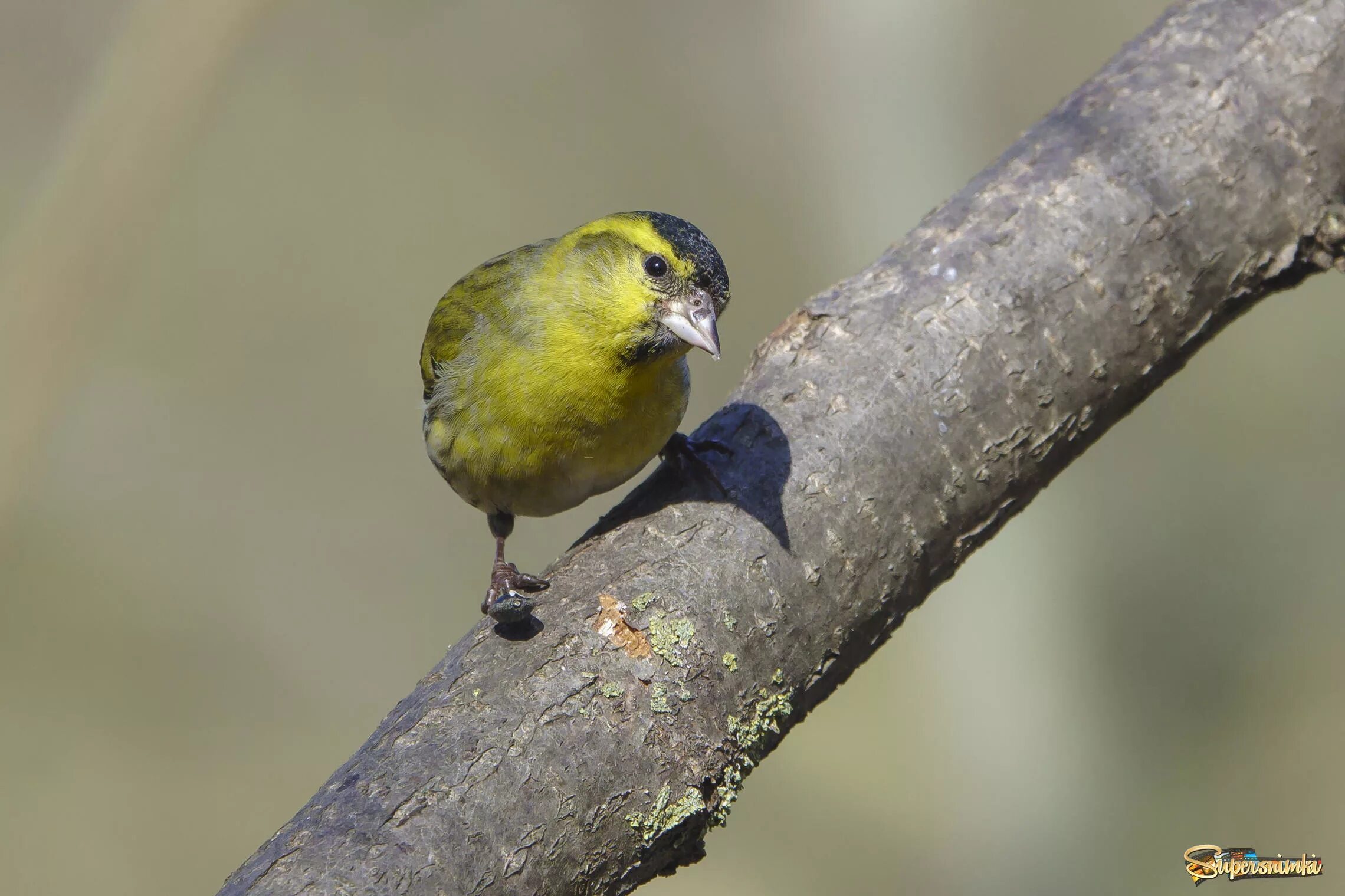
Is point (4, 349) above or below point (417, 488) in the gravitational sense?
below

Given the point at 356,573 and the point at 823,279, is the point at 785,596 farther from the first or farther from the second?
the point at 823,279

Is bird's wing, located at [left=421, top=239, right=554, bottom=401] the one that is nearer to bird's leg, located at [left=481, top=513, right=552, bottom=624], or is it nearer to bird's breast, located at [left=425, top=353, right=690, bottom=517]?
bird's breast, located at [left=425, top=353, right=690, bottom=517]

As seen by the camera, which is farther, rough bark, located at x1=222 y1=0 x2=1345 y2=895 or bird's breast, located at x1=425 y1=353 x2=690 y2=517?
bird's breast, located at x1=425 y1=353 x2=690 y2=517

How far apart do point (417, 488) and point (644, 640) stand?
621 centimetres

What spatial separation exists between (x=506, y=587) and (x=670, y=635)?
620 millimetres

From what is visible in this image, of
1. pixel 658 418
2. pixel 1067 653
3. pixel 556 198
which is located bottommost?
pixel 658 418

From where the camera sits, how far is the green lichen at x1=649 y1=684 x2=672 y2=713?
2.44 metres

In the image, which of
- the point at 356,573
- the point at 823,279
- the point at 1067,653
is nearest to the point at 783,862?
the point at 1067,653

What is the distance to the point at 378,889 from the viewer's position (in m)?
2.00

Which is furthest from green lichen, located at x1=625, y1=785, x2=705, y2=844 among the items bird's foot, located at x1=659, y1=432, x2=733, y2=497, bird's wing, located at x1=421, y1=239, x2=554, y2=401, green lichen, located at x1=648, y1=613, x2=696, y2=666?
bird's wing, located at x1=421, y1=239, x2=554, y2=401

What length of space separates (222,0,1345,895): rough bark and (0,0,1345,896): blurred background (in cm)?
481

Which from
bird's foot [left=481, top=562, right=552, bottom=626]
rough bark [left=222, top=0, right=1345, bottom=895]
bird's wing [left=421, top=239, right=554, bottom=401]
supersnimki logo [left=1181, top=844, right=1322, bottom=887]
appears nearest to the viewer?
rough bark [left=222, top=0, right=1345, bottom=895]

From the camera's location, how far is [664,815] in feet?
7.64

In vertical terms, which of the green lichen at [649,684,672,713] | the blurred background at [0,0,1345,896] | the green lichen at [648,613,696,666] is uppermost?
the blurred background at [0,0,1345,896]
